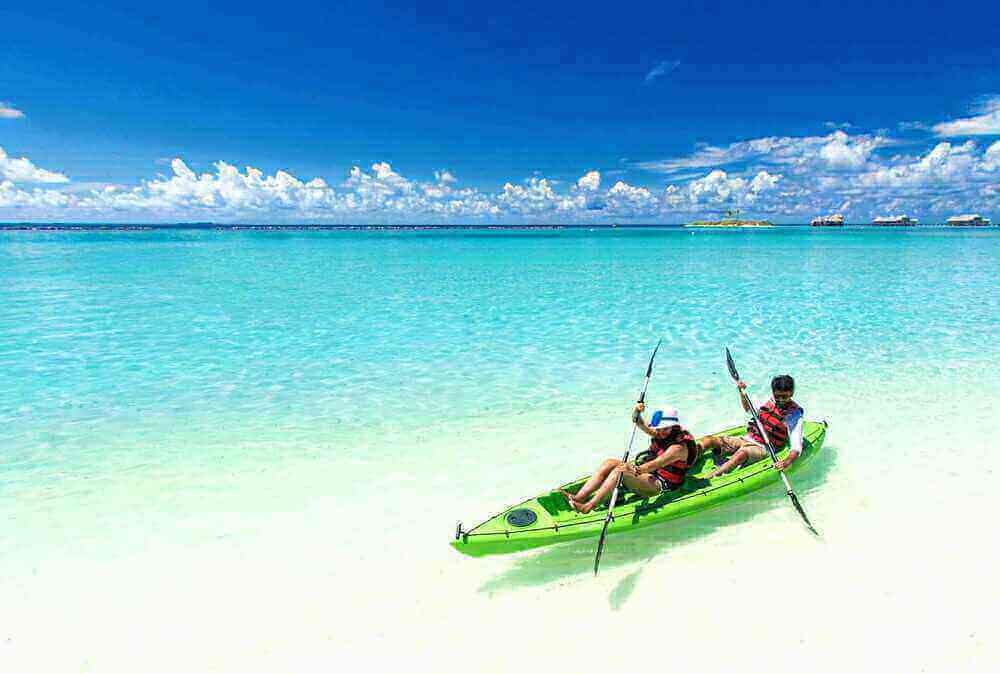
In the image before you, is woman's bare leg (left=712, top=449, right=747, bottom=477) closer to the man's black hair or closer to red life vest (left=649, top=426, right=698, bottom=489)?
red life vest (left=649, top=426, right=698, bottom=489)

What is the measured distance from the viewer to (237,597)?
18.1 feet

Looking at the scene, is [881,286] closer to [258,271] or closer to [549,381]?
[549,381]

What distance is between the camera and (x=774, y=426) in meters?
7.36

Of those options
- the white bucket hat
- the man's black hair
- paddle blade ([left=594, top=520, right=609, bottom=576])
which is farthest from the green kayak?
the man's black hair

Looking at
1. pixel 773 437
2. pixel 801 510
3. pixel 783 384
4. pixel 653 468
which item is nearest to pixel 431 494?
pixel 653 468

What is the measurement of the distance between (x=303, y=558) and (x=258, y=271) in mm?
38229

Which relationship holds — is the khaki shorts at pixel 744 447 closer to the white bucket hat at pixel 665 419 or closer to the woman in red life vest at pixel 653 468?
the woman in red life vest at pixel 653 468

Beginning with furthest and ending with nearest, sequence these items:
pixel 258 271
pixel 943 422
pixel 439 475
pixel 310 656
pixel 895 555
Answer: pixel 258 271 → pixel 943 422 → pixel 439 475 → pixel 895 555 → pixel 310 656

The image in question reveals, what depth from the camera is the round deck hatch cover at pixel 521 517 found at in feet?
18.4

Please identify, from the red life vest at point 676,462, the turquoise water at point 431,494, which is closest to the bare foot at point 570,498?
the turquoise water at point 431,494

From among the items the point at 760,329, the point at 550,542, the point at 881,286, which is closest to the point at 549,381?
the point at 550,542

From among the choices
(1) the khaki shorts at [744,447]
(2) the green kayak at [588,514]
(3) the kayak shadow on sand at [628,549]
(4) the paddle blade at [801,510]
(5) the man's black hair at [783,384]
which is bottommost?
(3) the kayak shadow on sand at [628,549]

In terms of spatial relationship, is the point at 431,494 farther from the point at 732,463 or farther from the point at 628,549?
the point at 732,463

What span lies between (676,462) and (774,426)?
1.98m
